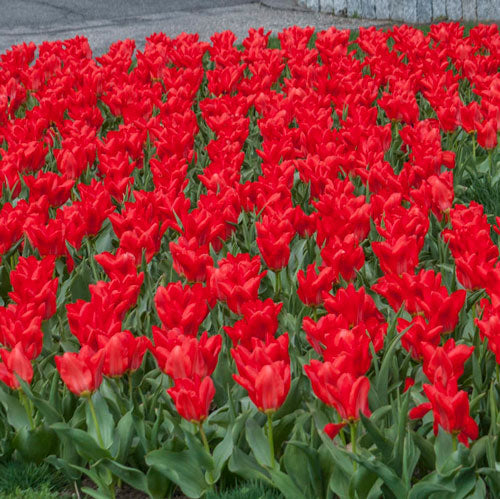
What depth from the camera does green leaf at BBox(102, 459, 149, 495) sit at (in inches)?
83.7

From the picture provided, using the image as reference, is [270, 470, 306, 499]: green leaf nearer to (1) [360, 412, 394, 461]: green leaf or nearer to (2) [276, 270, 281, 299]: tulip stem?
(1) [360, 412, 394, 461]: green leaf

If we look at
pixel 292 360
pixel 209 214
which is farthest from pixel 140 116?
pixel 292 360

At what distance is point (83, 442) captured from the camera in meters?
2.12

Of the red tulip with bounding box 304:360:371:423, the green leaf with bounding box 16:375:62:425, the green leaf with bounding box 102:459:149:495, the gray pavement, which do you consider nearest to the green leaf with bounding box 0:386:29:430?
the green leaf with bounding box 16:375:62:425

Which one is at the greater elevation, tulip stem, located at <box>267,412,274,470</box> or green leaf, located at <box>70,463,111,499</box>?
tulip stem, located at <box>267,412,274,470</box>

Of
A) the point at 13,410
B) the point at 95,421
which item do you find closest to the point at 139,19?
the point at 13,410

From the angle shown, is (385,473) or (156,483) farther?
(156,483)

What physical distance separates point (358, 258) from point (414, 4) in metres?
7.66

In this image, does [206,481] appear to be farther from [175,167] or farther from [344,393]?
[175,167]

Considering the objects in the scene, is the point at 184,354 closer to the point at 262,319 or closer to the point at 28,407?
the point at 262,319

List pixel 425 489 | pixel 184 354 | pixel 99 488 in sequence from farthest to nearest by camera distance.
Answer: pixel 99 488
pixel 184 354
pixel 425 489

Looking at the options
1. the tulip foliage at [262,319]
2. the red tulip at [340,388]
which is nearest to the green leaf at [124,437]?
the tulip foliage at [262,319]

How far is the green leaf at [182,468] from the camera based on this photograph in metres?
2.09

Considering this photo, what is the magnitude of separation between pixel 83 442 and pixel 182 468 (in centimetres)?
24
